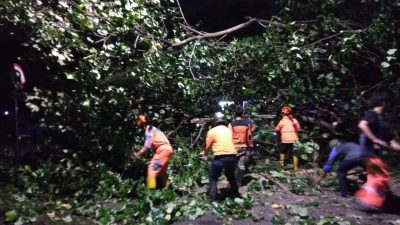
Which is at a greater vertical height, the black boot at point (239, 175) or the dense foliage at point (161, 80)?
the dense foliage at point (161, 80)

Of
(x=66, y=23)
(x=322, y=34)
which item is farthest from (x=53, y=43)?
(x=322, y=34)

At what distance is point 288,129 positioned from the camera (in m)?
8.50

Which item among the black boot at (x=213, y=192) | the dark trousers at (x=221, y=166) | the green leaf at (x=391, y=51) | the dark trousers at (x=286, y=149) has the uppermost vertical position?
the green leaf at (x=391, y=51)

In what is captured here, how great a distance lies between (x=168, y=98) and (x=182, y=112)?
0.48m

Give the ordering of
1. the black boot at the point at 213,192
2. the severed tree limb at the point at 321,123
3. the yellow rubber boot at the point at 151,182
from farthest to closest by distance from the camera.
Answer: the severed tree limb at the point at 321,123, the yellow rubber boot at the point at 151,182, the black boot at the point at 213,192

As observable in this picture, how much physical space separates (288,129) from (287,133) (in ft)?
0.26

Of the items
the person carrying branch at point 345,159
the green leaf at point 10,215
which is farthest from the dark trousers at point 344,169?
the green leaf at point 10,215

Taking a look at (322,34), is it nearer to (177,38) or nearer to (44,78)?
(177,38)

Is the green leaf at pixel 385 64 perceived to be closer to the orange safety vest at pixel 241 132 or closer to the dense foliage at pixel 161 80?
the dense foliage at pixel 161 80

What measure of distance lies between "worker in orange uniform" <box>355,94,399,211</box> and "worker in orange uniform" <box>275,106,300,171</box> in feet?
9.62

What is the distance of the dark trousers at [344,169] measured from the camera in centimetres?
589

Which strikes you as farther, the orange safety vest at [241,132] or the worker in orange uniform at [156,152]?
the orange safety vest at [241,132]

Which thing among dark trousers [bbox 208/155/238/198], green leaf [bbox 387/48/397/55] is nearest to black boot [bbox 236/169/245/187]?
dark trousers [bbox 208/155/238/198]

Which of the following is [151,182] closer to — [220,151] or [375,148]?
[220,151]
